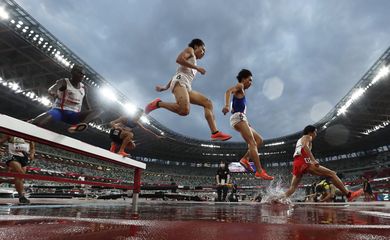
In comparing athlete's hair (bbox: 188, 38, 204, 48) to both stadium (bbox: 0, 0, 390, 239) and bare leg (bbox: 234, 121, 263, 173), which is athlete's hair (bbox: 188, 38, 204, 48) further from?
stadium (bbox: 0, 0, 390, 239)

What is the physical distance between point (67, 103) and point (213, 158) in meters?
45.8

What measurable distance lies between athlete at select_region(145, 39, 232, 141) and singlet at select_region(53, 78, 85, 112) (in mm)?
1105

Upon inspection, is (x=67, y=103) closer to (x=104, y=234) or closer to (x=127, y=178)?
(x=104, y=234)

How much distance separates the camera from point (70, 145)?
10.3 feet

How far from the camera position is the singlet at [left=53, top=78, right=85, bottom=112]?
12.7ft

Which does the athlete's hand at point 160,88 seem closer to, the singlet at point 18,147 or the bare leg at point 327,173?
the singlet at point 18,147

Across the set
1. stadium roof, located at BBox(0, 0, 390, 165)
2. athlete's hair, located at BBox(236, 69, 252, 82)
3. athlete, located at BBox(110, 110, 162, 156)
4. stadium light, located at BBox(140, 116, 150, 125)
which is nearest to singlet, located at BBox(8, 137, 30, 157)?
athlete, located at BBox(110, 110, 162, 156)

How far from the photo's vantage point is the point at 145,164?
565cm

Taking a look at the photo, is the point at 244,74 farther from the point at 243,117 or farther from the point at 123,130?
the point at 123,130

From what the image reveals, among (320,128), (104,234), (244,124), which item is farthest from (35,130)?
(320,128)

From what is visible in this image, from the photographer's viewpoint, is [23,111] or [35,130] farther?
[23,111]

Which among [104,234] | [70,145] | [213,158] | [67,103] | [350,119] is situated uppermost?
[350,119]

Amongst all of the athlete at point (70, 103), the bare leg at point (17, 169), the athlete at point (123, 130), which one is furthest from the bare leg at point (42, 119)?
the athlete at point (123, 130)

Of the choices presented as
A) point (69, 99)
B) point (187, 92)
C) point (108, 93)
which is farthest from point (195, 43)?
point (108, 93)
